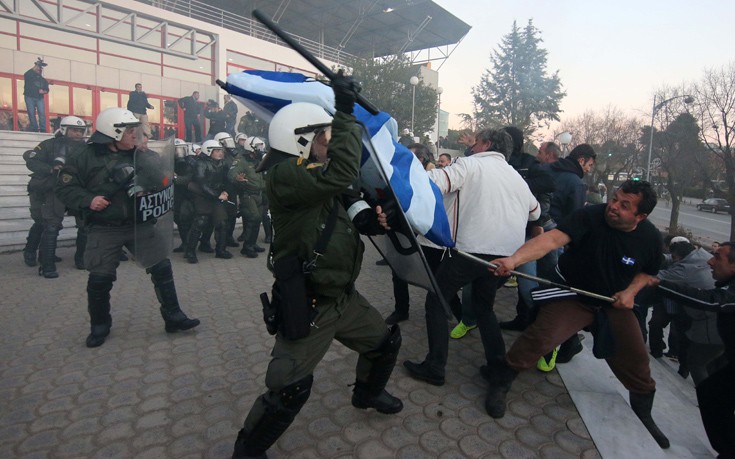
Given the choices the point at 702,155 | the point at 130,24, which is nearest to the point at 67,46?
the point at 130,24

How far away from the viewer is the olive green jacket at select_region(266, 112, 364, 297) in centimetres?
202

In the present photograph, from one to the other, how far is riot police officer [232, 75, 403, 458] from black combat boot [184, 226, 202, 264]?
217 inches

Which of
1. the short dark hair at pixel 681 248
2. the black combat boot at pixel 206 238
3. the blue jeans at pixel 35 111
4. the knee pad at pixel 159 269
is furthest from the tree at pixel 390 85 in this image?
the knee pad at pixel 159 269

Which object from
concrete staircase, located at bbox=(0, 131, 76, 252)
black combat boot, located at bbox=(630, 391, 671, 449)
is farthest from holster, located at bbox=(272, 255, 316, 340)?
concrete staircase, located at bbox=(0, 131, 76, 252)

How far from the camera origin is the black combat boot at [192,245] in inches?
289

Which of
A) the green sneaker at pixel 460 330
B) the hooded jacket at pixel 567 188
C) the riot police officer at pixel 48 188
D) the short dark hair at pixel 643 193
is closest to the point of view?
the short dark hair at pixel 643 193

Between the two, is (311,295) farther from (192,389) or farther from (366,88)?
(366,88)

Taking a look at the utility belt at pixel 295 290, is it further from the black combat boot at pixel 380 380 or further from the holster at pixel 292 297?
the black combat boot at pixel 380 380

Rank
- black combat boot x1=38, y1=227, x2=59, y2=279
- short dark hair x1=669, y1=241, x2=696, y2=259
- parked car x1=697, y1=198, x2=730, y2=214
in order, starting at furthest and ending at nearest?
parked car x1=697, y1=198, x2=730, y2=214 < black combat boot x1=38, y1=227, x2=59, y2=279 < short dark hair x1=669, y1=241, x2=696, y2=259

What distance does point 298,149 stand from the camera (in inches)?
88.1

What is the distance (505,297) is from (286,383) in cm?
411

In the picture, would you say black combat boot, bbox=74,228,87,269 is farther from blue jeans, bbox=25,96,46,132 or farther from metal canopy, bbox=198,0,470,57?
metal canopy, bbox=198,0,470,57

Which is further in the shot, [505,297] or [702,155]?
[702,155]

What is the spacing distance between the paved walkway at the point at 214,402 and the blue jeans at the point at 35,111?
36.5 ft
